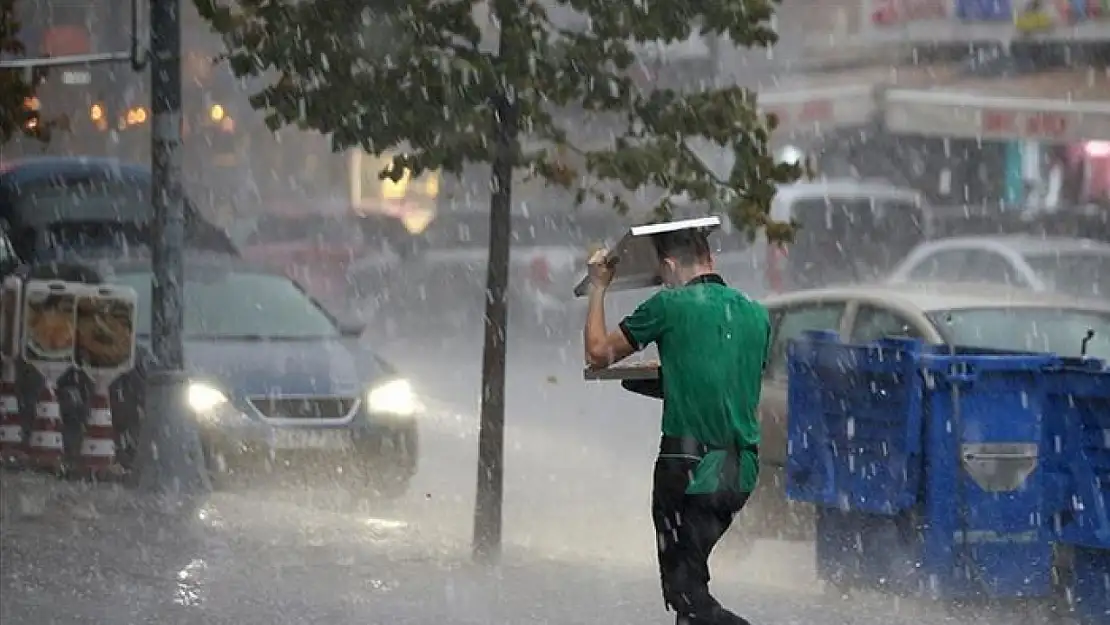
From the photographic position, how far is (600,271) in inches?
271

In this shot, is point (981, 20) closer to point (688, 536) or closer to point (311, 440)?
point (311, 440)

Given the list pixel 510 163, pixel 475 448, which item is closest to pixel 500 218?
pixel 510 163

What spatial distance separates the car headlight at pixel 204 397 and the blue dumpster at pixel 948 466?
4.62 m

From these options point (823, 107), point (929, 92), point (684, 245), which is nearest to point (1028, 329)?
point (684, 245)

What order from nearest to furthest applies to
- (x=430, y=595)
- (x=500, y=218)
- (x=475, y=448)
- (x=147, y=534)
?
1. (x=430, y=595)
2. (x=500, y=218)
3. (x=147, y=534)
4. (x=475, y=448)

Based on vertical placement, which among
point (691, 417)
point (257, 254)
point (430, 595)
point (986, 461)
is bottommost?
point (257, 254)

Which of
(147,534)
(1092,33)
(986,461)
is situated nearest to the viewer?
(986,461)

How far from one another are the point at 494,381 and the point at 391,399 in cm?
297

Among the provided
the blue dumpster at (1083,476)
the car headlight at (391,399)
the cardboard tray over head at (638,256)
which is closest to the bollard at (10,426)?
the car headlight at (391,399)

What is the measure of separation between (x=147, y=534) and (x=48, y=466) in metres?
2.95

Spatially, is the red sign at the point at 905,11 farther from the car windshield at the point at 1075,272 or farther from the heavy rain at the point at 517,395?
the car windshield at the point at 1075,272

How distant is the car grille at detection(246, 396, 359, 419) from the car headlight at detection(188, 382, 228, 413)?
0.56 feet

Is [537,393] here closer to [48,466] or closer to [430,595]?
[48,466]

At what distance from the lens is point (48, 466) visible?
14.5 m
